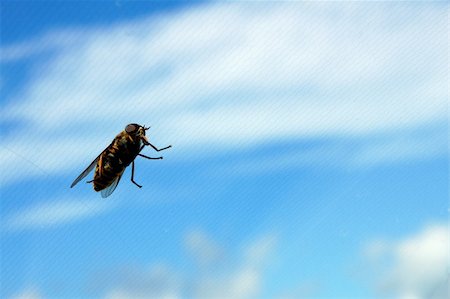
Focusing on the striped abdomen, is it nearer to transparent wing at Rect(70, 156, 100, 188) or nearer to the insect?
the insect

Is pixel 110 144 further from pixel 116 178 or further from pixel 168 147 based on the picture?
pixel 168 147

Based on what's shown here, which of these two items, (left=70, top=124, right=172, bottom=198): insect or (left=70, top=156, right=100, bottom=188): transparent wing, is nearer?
(left=70, top=124, right=172, bottom=198): insect

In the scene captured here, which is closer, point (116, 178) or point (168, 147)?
point (168, 147)

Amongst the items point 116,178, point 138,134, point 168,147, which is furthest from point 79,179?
point 168,147

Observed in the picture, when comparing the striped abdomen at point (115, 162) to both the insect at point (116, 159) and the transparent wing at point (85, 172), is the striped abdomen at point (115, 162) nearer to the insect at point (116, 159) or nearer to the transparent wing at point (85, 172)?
the insect at point (116, 159)

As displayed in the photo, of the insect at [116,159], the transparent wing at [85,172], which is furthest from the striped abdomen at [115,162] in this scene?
the transparent wing at [85,172]

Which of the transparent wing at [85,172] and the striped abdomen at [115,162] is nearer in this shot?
the striped abdomen at [115,162]

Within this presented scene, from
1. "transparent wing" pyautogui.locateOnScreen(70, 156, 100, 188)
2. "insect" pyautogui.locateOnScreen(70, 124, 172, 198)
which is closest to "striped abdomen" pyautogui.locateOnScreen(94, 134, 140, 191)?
"insect" pyautogui.locateOnScreen(70, 124, 172, 198)
